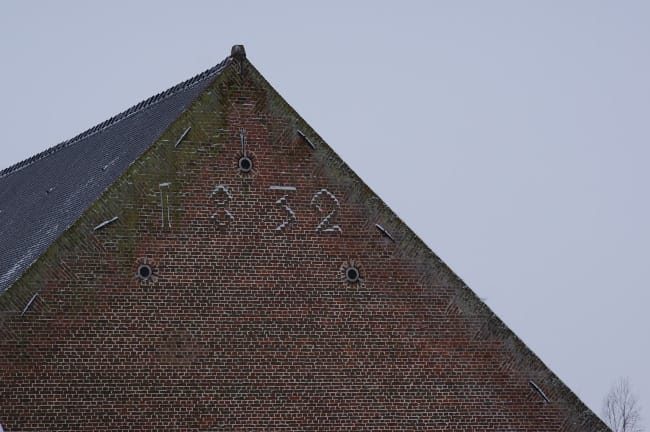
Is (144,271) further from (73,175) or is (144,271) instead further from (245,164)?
(73,175)

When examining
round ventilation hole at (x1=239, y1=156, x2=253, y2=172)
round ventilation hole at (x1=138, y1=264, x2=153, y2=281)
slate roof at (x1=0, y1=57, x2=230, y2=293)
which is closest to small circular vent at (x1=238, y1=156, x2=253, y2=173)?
round ventilation hole at (x1=239, y1=156, x2=253, y2=172)

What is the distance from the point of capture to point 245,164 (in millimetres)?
29391

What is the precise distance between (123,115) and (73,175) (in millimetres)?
2234

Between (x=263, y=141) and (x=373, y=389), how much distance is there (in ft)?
15.7

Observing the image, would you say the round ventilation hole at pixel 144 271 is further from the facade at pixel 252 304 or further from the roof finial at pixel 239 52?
the roof finial at pixel 239 52

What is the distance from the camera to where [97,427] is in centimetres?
2748

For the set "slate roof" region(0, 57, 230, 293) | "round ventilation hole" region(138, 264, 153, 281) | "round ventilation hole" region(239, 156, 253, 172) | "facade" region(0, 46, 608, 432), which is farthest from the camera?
"slate roof" region(0, 57, 230, 293)

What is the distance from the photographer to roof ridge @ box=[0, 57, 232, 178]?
3148 centimetres

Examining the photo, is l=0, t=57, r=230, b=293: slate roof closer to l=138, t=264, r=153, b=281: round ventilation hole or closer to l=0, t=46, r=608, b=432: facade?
l=0, t=46, r=608, b=432: facade

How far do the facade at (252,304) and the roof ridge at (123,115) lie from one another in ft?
3.93

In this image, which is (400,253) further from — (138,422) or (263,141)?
(138,422)

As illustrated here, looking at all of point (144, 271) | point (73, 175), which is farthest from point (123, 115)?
point (144, 271)

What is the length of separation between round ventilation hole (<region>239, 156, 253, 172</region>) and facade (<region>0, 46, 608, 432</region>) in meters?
0.02

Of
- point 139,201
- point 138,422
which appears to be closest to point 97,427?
point 138,422
